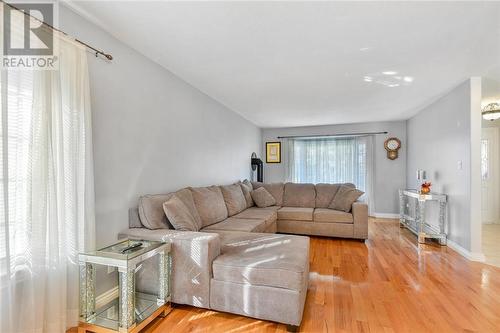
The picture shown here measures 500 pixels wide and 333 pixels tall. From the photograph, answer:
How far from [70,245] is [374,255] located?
3386 mm

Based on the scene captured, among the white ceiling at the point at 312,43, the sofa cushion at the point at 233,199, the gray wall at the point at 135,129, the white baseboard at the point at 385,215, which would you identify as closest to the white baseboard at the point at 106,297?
the gray wall at the point at 135,129

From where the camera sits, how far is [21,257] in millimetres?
1363

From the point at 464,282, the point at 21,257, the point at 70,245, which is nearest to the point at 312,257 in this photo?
the point at 464,282

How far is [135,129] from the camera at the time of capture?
234cm

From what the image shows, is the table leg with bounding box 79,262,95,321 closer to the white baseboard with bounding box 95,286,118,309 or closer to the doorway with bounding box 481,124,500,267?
the white baseboard with bounding box 95,286,118,309

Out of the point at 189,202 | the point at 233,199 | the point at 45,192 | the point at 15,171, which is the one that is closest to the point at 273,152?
the point at 233,199

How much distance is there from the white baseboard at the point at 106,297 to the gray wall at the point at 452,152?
13.5ft

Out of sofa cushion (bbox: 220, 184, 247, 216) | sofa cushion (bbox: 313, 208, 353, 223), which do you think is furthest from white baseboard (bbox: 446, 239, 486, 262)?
sofa cushion (bbox: 220, 184, 247, 216)

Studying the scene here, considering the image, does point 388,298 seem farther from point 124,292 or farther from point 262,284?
point 124,292

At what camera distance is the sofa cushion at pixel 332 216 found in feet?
12.9

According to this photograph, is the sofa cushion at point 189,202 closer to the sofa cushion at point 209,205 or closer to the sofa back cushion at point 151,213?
the sofa cushion at point 209,205

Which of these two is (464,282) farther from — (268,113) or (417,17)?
(268,113)

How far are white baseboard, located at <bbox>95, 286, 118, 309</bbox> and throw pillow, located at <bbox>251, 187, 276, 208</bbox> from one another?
281cm

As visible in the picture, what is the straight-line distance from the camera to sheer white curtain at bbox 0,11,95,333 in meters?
1.31
